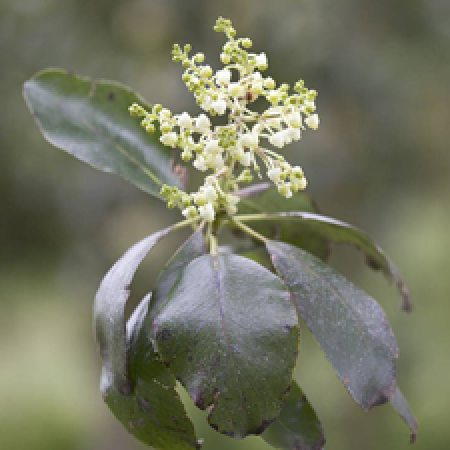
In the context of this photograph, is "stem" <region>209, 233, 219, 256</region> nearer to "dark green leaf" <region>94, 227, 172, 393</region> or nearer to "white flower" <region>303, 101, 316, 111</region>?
"dark green leaf" <region>94, 227, 172, 393</region>

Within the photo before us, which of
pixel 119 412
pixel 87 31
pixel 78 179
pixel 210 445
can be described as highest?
pixel 87 31

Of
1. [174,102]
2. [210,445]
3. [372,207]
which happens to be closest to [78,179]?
[174,102]

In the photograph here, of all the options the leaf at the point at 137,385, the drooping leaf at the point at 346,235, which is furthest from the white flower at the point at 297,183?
the leaf at the point at 137,385

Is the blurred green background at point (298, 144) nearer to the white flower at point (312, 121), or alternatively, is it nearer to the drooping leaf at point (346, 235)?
the drooping leaf at point (346, 235)

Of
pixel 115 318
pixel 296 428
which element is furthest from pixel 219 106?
pixel 296 428

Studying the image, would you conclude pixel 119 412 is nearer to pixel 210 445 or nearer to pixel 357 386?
pixel 357 386

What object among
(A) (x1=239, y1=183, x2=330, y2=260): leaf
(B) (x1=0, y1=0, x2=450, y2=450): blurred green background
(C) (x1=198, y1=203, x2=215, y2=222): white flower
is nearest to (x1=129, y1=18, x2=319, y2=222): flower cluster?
(C) (x1=198, y1=203, x2=215, y2=222): white flower

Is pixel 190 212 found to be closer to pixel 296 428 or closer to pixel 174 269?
pixel 174 269
